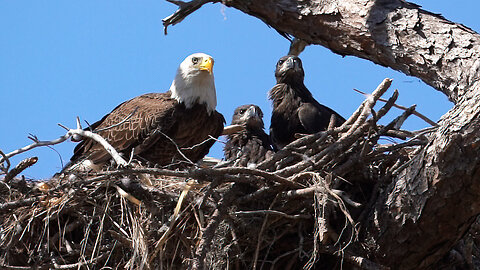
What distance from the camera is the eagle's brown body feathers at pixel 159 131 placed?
6.31 meters

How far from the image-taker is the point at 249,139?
709cm

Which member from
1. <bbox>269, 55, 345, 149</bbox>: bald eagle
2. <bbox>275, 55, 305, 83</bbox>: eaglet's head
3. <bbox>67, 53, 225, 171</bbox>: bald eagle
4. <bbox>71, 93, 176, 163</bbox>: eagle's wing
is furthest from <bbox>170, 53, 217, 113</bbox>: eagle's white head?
<bbox>275, 55, 305, 83</bbox>: eaglet's head

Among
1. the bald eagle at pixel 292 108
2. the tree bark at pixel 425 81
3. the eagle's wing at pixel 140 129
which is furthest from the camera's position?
the bald eagle at pixel 292 108

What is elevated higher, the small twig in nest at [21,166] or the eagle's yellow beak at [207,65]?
the eagle's yellow beak at [207,65]

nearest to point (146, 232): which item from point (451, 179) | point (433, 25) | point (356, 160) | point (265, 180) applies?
point (265, 180)

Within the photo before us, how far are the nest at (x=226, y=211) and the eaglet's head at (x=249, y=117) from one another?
211cm

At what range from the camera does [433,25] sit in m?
4.86

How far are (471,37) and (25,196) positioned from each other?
125 inches

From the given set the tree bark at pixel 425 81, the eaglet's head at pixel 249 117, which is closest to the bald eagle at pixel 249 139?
the eaglet's head at pixel 249 117

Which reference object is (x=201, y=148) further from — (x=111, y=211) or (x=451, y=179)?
(x=451, y=179)

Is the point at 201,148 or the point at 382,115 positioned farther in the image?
the point at 201,148

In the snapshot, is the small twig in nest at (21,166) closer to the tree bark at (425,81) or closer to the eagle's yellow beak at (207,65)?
the tree bark at (425,81)

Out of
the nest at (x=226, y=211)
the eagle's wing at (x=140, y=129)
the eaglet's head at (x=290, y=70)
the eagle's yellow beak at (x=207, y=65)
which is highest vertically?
the eaglet's head at (x=290, y=70)

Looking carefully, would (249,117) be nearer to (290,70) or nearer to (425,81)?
(290,70)
